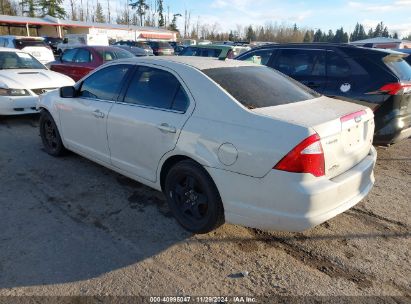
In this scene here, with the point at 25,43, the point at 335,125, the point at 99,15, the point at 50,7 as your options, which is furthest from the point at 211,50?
the point at 99,15

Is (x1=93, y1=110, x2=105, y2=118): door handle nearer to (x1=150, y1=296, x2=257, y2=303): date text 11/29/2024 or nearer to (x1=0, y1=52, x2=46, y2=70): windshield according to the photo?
(x1=150, y1=296, x2=257, y2=303): date text 11/29/2024

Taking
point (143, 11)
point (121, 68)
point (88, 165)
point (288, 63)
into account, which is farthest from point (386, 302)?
point (143, 11)

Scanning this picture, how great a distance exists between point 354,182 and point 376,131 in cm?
222

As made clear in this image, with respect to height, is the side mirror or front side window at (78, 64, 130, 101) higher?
front side window at (78, 64, 130, 101)

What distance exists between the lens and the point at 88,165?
5.05 meters

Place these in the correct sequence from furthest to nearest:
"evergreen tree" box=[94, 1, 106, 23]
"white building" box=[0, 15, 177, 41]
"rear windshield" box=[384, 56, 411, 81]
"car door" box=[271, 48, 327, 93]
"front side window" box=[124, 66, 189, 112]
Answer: "evergreen tree" box=[94, 1, 106, 23]
"white building" box=[0, 15, 177, 41]
"car door" box=[271, 48, 327, 93]
"rear windshield" box=[384, 56, 411, 81]
"front side window" box=[124, 66, 189, 112]

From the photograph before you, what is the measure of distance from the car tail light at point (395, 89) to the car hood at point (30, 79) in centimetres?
641

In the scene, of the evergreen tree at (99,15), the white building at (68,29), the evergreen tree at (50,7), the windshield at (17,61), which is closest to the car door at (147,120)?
the windshield at (17,61)

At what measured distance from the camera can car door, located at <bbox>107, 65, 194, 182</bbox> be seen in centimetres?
331

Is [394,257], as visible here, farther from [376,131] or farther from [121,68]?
[121,68]

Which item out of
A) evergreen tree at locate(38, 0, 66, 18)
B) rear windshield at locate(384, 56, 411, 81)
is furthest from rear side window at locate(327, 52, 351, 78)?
evergreen tree at locate(38, 0, 66, 18)

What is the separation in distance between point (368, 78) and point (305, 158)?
3107 mm

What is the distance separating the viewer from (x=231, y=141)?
2.79 meters

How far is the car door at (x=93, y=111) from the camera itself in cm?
411
